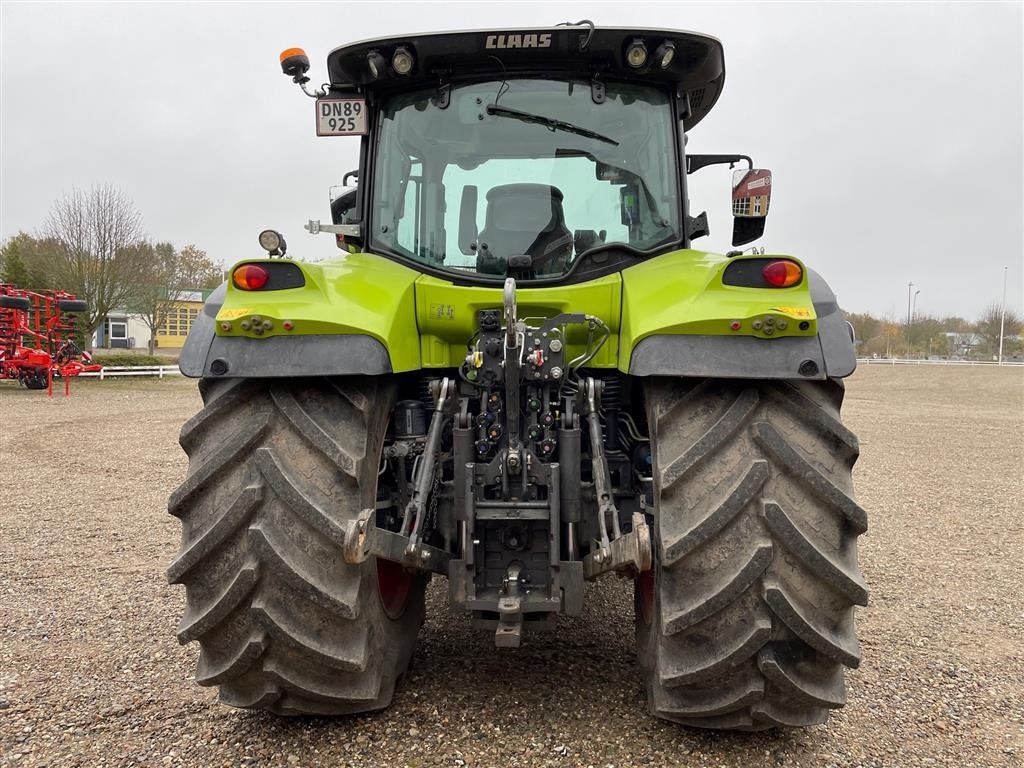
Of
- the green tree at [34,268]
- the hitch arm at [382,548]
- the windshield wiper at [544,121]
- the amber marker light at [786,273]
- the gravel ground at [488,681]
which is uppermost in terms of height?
the green tree at [34,268]

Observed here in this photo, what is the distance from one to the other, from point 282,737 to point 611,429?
165 cm

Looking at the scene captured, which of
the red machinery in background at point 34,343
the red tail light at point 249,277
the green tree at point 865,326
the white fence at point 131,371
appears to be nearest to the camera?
the red tail light at point 249,277

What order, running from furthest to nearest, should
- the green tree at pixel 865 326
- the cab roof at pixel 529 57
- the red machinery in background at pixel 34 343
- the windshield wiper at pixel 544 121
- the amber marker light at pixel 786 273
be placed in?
the green tree at pixel 865 326, the red machinery in background at pixel 34 343, the windshield wiper at pixel 544 121, the cab roof at pixel 529 57, the amber marker light at pixel 786 273

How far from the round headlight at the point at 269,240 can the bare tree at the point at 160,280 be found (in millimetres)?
27768

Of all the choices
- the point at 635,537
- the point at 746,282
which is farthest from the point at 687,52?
the point at 635,537

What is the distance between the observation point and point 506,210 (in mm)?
3234

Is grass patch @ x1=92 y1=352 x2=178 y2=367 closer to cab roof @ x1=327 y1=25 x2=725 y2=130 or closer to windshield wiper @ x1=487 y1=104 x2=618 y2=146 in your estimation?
cab roof @ x1=327 y1=25 x2=725 y2=130

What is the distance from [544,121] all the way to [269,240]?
1266 millimetres

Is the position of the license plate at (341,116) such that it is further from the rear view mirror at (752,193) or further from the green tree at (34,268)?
the green tree at (34,268)

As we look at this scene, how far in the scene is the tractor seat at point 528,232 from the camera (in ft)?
10.4

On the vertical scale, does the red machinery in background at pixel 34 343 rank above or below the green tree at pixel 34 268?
below

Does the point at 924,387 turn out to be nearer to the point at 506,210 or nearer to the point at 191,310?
the point at 506,210

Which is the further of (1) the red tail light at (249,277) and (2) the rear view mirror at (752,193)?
(2) the rear view mirror at (752,193)

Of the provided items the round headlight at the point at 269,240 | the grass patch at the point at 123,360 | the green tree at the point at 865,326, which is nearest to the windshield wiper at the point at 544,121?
the round headlight at the point at 269,240
